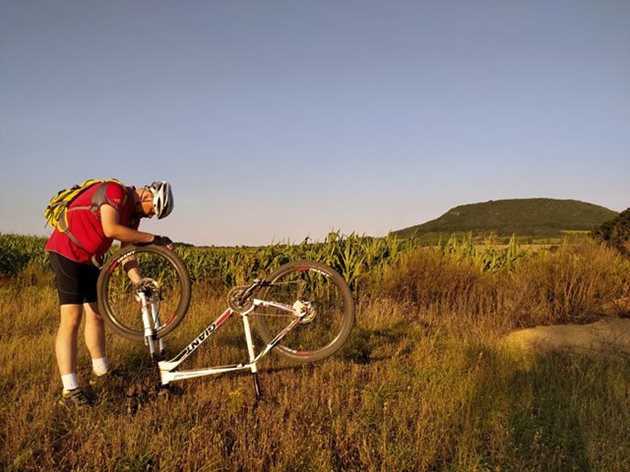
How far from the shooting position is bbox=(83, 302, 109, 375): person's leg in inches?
197

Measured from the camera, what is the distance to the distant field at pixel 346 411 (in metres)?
3.75

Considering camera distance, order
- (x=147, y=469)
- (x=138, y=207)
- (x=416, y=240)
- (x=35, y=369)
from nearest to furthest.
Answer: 1. (x=147, y=469)
2. (x=138, y=207)
3. (x=35, y=369)
4. (x=416, y=240)

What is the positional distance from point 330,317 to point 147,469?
484cm

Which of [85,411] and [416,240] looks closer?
[85,411]

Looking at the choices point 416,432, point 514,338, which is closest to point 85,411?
point 416,432

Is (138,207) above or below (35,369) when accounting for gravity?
above

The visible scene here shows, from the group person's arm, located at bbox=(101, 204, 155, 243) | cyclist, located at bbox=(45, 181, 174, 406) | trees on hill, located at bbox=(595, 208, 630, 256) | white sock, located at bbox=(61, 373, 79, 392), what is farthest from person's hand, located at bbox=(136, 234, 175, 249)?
trees on hill, located at bbox=(595, 208, 630, 256)

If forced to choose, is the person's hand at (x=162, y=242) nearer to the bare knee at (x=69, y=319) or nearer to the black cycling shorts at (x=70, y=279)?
the black cycling shorts at (x=70, y=279)

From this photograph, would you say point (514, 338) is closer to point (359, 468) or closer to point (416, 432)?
point (416, 432)

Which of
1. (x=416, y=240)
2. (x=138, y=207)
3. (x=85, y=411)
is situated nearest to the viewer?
(x=85, y=411)

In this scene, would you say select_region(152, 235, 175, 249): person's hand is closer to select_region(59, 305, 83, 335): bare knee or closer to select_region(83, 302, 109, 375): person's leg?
select_region(59, 305, 83, 335): bare knee

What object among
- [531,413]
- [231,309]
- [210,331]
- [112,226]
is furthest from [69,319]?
[531,413]

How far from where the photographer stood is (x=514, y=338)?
849cm

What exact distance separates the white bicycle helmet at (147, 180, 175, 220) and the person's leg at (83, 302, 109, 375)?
133 centimetres
